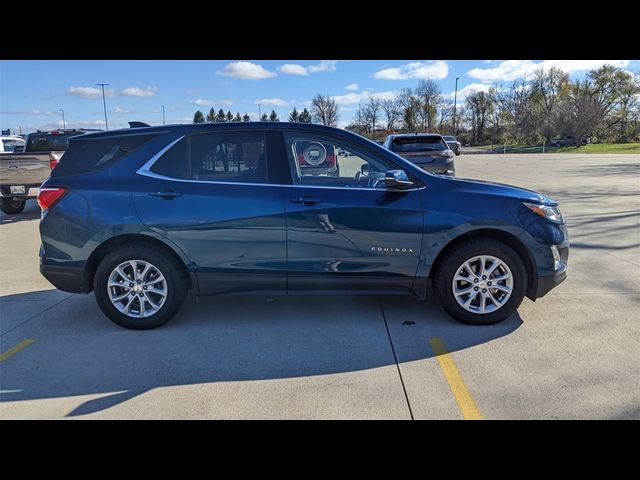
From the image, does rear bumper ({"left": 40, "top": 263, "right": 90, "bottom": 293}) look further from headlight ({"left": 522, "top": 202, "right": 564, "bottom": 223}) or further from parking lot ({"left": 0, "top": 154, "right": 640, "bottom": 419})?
headlight ({"left": 522, "top": 202, "right": 564, "bottom": 223})

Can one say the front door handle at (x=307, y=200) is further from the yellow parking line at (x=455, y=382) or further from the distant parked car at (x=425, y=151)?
the distant parked car at (x=425, y=151)

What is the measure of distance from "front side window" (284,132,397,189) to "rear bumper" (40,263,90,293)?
7.13ft

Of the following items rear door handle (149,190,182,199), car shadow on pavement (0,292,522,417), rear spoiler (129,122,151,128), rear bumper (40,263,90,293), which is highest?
rear spoiler (129,122,151,128)

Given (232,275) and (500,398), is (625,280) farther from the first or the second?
(232,275)

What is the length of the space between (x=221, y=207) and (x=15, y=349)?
84.0 inches

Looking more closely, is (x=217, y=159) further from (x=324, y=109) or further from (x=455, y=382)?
(x=324, y=109)

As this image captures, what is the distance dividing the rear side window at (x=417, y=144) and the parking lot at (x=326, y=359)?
22.6 feet

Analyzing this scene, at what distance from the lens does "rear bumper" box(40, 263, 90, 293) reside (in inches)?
155

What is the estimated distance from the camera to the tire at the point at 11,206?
10664 mm

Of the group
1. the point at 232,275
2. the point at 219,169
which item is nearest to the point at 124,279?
the point at 232,275

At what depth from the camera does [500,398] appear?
2852 millimetres

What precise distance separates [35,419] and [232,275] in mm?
1769

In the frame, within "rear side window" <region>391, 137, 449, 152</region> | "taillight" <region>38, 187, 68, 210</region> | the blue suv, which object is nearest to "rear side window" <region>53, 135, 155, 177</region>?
the blue suv

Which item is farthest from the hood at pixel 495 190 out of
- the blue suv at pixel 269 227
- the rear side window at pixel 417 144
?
the rear side window at pixel 417 144
